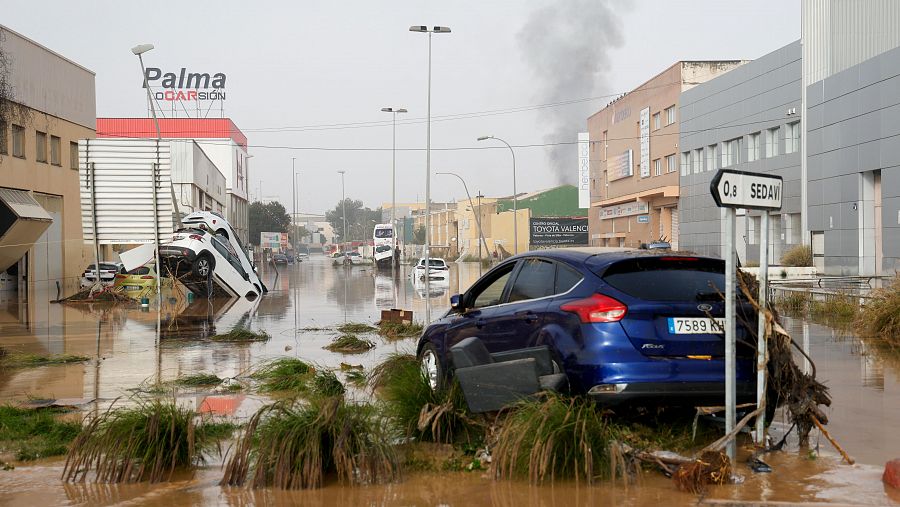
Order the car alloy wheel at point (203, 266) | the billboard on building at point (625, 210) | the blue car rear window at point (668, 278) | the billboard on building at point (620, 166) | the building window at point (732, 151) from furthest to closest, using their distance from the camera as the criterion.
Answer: the billboard on building at point (620, 166)
the billboard on building at point (625, 210)
the building window at point (732, 151)
the car alloy wheel at point (203, 266)
the blue car rear window at point (668, 278)

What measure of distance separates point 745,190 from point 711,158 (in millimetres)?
49773

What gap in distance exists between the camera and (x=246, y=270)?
30.6 metres

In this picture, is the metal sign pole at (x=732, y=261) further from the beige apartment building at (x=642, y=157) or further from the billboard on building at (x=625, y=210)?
the billboard on building at (x=625, y=210)

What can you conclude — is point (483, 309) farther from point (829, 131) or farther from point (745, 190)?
point (829, 131)

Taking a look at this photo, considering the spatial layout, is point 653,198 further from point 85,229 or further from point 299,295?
point 85,229

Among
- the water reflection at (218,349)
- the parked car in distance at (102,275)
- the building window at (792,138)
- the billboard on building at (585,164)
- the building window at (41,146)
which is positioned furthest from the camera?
the billboard on building at (585,164)

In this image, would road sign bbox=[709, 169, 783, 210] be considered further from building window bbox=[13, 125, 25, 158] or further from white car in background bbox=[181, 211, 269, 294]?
building window bbox=[13, 125, 25, 158]

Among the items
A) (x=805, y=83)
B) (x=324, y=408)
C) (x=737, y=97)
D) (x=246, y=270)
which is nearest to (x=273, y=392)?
(x=324, y=408)

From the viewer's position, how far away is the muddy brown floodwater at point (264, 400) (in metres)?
5.60

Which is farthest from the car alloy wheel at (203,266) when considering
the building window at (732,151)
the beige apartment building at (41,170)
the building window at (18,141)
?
the building window at (732,151)

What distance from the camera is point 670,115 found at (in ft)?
196

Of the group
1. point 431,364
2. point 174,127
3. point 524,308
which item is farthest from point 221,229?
point 174,127

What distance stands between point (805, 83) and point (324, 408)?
38.8 m

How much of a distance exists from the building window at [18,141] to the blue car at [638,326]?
31.3m
